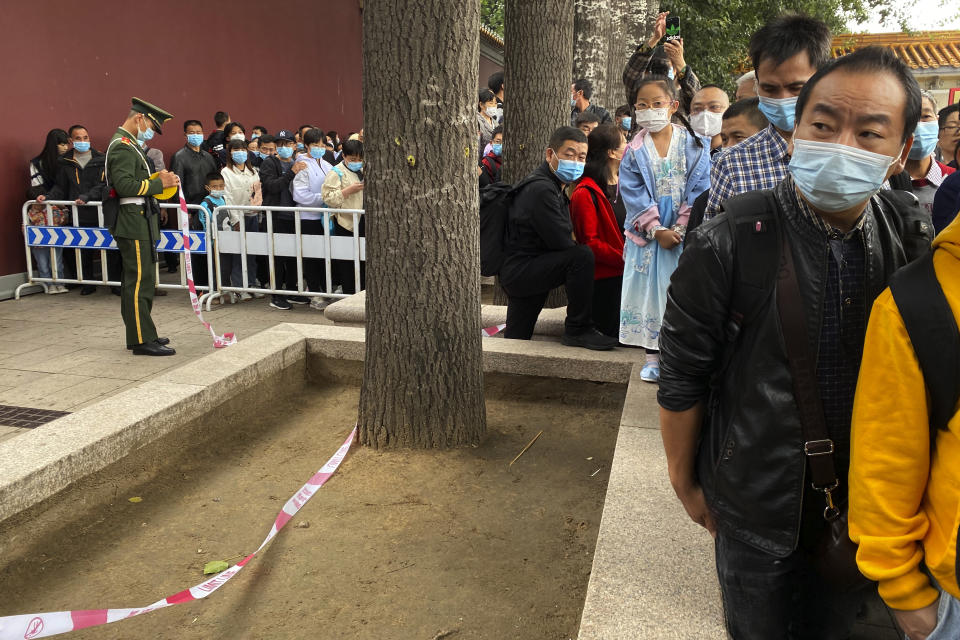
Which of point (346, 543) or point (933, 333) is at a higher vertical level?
point (933, 333)

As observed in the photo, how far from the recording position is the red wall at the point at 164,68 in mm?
9227

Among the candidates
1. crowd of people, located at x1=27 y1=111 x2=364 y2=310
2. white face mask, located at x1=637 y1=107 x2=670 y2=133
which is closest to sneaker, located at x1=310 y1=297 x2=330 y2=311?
crowd of people, located at x1=27 y1=111 x2=364 y2=310

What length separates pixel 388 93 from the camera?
395 centimetres

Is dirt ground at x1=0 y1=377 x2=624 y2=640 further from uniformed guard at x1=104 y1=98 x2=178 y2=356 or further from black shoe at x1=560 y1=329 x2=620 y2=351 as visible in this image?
uniformed guard at x1=104 y1=98 x2=178 y2=356

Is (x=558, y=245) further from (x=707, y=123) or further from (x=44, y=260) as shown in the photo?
(x=44, y=260)

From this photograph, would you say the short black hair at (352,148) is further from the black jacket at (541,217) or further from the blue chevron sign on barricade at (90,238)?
the black jacket at (541,217)

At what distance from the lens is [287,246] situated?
8.99m

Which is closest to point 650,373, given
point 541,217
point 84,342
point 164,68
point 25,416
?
point 541,217

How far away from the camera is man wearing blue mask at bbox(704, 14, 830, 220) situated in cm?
272

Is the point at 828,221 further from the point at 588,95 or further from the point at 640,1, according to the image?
the point at 640,1

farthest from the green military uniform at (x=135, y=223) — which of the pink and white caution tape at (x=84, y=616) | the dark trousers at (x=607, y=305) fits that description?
the pink and white caution tape at (x=84, y=616)

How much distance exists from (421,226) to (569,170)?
1.68 m

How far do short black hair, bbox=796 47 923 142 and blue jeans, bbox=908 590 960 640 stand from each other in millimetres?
974

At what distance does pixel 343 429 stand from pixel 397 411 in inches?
20.3
